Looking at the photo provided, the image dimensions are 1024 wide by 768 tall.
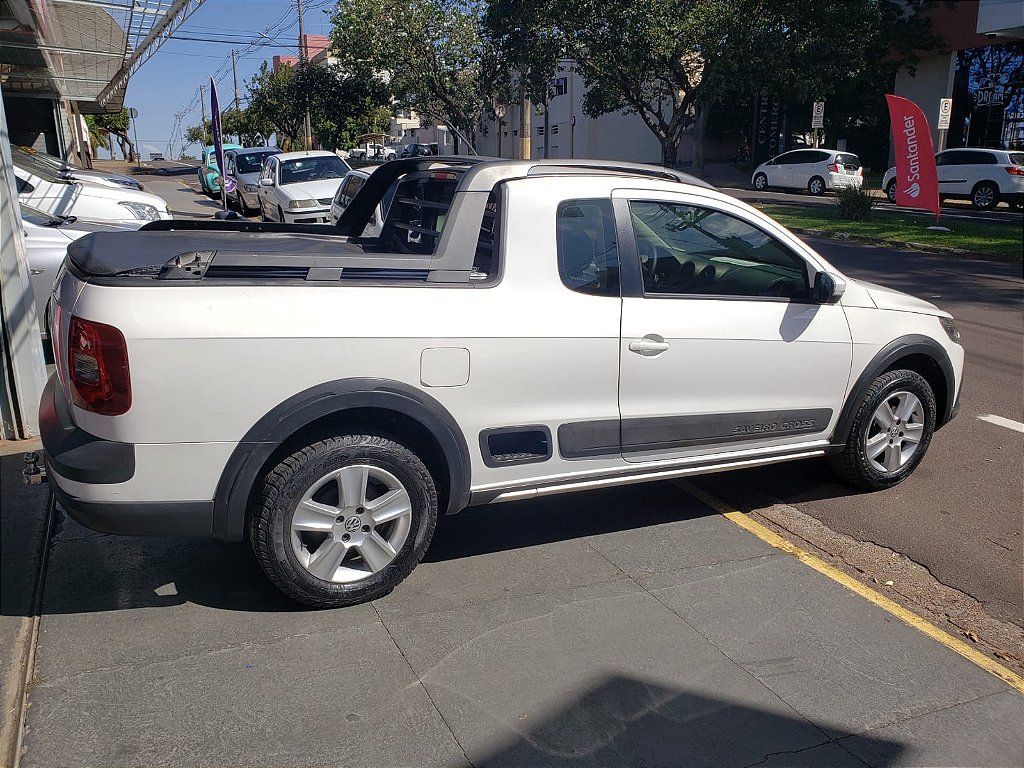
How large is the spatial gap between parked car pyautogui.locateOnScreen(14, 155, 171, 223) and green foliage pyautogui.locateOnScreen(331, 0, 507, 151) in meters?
22.4

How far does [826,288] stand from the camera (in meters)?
4.79

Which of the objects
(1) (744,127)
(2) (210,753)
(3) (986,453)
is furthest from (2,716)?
(1) (744,127)

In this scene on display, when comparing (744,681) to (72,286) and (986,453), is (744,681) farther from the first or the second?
(986,453)

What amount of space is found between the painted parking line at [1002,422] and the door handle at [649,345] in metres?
3.76

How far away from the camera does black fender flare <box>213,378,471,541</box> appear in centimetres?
358

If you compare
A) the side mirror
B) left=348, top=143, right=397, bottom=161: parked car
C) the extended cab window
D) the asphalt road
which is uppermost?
left=348, top=143, right=397, bottom=161: parked car

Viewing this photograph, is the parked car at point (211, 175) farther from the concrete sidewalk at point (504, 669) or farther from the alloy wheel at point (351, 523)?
the alloy wheel at point (351, 523)

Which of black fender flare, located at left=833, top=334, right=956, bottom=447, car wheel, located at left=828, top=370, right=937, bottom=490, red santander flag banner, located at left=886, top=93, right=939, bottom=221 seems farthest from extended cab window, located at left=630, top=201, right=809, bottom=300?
red santander flag banner, located at left=886, top=93, right=939, bottom=221

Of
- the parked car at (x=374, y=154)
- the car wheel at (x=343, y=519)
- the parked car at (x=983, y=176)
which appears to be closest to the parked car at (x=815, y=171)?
the parked car at (x=983, y=176)

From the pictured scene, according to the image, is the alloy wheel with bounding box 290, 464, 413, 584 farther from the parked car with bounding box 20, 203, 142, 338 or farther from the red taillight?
the parked car with bounding box 20, 203, 142, 338

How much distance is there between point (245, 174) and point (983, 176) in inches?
796

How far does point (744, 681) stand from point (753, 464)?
158cm

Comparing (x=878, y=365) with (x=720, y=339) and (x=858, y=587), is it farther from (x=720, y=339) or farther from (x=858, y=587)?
(x=858, y=587)

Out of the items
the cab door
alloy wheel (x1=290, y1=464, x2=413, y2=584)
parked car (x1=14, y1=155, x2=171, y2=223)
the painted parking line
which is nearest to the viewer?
alloy wheel (x1=290, y1=464, x2=413, y2=584)
